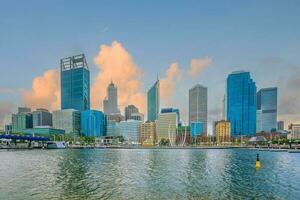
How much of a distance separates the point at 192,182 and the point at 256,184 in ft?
43.9

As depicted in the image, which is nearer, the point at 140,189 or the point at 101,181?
the point at 140,189

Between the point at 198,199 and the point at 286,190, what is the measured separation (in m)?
20.2

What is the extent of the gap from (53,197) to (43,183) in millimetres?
13759

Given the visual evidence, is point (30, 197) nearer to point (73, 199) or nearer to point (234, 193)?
point (73, 199)

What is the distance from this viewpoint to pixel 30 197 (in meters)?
42.7

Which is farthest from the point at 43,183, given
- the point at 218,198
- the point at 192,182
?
the point at 218,198

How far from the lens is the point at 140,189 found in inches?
1951

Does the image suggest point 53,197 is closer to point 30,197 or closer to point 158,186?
point 30,197

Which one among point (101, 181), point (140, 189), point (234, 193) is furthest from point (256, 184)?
point (101, 181)

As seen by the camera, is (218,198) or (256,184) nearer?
(218,198)

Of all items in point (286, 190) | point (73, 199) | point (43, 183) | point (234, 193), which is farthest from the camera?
point (43, 183)

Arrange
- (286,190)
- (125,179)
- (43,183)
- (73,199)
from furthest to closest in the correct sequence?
(125,179)
(43,183)
(286,190)
(73,199)

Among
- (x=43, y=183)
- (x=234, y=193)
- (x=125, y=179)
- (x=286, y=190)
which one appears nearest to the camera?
(x=234, y=193)

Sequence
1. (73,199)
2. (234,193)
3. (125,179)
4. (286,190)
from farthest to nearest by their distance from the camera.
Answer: (125,179) < (286,190) < (234,193) < (73,199)
